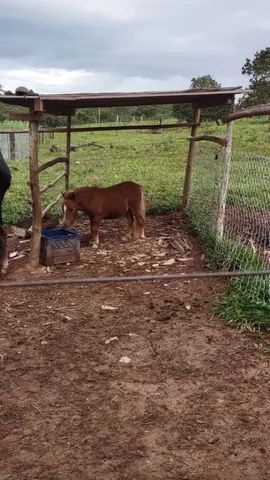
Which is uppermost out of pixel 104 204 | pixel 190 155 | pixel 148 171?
pixel 190 155

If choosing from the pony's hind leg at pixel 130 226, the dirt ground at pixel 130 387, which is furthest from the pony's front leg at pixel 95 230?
the dirt ground at pixel 130 387

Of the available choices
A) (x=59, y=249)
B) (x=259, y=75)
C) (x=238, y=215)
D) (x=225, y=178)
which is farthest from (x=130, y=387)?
(x=259, y=75)

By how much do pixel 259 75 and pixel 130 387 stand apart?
115ft

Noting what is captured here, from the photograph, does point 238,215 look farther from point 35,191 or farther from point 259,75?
point 259,75

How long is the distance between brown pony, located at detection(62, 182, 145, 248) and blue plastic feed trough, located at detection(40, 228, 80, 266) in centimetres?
55

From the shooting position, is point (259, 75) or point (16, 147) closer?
point (16, 147)

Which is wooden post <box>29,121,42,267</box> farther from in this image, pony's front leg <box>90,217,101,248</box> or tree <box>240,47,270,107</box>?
tree <box>240,47,270,107</box>

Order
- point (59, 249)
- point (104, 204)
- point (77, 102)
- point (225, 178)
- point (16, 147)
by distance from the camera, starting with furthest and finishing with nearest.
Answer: point (16, 147) → point (104, 204) → point (59, 249) → point (225, 178) → point (77, 102)

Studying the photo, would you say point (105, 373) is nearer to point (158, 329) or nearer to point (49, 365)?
point (49, 365)

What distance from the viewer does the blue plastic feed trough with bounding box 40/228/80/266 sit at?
603cm

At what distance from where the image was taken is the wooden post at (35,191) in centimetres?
568

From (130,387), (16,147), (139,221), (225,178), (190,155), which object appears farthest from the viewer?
(16,147)

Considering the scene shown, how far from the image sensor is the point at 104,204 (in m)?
6.80

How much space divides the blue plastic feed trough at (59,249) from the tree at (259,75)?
30256mm
